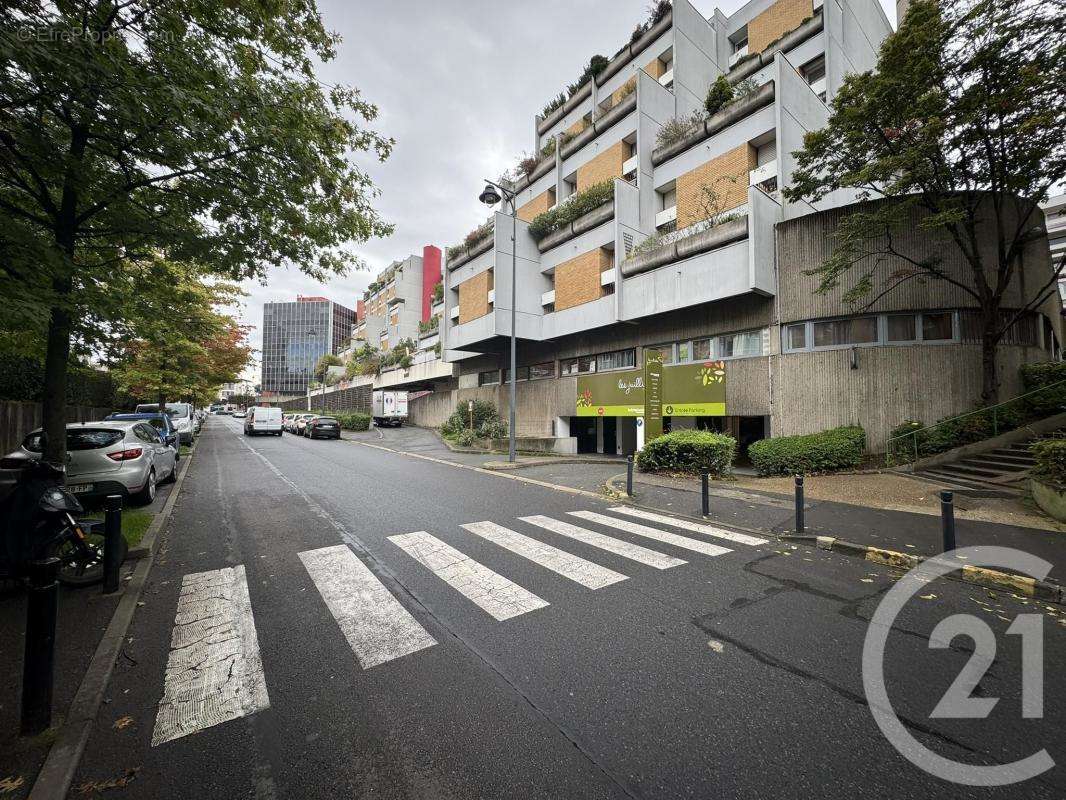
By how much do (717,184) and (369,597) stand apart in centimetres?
1927

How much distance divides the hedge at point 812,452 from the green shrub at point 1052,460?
14.1 ft

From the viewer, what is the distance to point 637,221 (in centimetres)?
1909

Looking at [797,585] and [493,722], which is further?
[797,585]

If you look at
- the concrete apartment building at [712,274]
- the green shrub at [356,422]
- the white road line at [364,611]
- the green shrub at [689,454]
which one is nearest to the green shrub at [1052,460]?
the concrete apartment building at [712,274]

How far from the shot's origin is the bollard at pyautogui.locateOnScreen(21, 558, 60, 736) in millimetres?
2363

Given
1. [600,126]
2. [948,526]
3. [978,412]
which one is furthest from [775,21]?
[948,526]

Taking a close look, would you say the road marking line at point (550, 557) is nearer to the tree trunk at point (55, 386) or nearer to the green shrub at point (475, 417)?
the tree trunk at point (55, 386)

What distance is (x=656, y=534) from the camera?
6.45 meters

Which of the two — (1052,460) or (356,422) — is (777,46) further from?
(356,422)

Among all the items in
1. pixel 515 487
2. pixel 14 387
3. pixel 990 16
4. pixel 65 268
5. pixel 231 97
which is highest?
pixel 990 16

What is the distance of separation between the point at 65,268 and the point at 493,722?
21.1 feet

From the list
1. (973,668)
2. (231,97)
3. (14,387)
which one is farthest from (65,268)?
(14,387)

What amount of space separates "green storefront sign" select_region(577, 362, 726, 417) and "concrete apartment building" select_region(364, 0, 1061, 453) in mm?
90

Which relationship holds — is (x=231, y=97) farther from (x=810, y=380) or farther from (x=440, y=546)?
(x=810, y=380)
